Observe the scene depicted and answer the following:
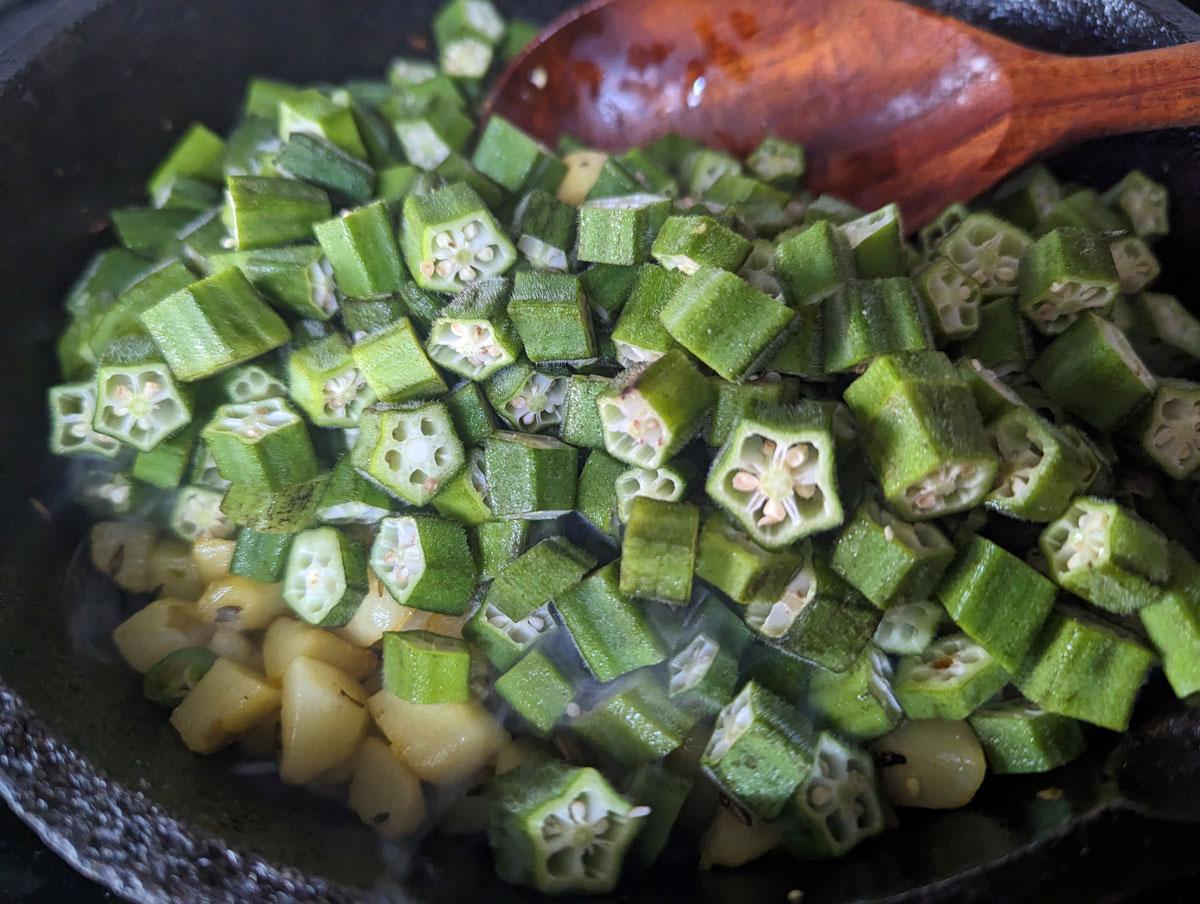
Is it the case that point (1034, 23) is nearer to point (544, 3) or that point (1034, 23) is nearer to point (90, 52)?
point (544, 3)

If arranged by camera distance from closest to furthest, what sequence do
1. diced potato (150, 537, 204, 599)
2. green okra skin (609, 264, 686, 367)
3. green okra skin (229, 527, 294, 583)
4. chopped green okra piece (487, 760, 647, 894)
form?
1. chopped green okra piece (487, 760, 647, 894)
2. green okra skin (609, 264, 686, 367)
3. green okra skin (229, 527, 294, 583)
4. diced potato (150, 537, 204, 599)

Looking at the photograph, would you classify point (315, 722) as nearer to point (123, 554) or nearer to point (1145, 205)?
point (123, 554)

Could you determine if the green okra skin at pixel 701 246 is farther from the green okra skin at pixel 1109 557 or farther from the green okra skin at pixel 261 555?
the green okra skin at pixel 261 555

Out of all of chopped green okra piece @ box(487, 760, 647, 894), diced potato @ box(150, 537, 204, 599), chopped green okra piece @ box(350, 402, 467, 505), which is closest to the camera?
chopped green okra piece @ box(487, 760, 647, 894)

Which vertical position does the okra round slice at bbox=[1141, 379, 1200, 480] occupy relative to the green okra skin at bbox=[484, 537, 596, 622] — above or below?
below

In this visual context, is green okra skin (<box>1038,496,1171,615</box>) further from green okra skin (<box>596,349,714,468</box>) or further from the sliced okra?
green okra skin (<box>596,349,714,468</box>)

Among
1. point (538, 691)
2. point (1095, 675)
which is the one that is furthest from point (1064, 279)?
point (538, 691)

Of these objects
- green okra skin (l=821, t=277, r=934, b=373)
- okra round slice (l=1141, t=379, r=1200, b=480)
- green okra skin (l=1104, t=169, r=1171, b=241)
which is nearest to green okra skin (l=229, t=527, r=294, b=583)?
green okra skin (l=821, t=277, r=934, b=373)
